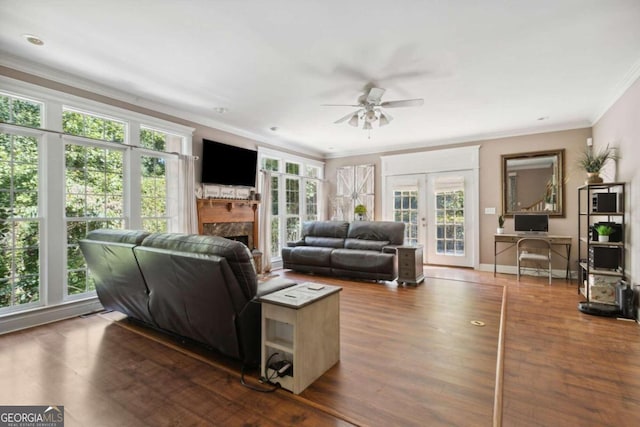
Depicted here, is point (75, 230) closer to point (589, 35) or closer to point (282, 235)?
point (282, 235)

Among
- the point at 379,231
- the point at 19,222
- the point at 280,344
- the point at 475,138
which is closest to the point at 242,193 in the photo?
the point at 379,231

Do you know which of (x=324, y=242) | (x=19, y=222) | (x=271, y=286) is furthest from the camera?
(x=324, y=242)

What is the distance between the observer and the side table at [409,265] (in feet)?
16.0

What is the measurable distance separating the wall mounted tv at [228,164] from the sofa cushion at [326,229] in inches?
59.6

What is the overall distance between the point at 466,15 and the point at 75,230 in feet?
15.1

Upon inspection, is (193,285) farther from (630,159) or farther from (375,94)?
(630,159)

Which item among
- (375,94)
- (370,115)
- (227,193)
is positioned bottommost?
(227,193)

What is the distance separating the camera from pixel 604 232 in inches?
145

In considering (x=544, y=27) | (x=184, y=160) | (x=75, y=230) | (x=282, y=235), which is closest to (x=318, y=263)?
(x=282, y=235)

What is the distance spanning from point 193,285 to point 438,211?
5.69m

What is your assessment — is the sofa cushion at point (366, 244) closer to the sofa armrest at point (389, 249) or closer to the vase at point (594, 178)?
the sofa armrest at point (389, 249)

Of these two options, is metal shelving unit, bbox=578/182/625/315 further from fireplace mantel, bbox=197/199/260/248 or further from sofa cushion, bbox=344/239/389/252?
fireplace mantel, bbox=197/199/260/248

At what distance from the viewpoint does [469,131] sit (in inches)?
230

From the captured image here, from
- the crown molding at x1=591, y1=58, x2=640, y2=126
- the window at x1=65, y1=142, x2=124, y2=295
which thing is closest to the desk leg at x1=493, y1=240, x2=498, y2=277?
the crown molding at x1=591, y1=58, x2=640, y2=126
